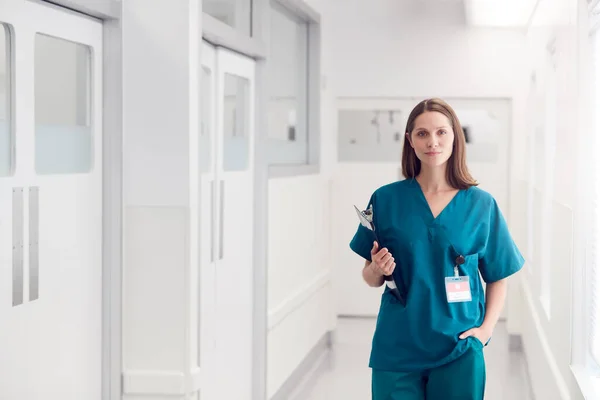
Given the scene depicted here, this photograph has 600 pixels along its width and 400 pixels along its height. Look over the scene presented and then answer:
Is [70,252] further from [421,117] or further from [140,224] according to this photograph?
[421,117]

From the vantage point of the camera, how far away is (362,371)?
651cm

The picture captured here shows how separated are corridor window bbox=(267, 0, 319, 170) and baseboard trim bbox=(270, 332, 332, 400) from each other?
136cm

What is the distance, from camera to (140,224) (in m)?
3.39

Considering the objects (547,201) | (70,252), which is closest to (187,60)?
(70,252)

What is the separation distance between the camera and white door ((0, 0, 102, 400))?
269cm

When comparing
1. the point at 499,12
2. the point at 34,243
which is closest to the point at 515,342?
the point at 499,12

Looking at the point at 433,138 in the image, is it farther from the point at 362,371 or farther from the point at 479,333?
the point at 362,371

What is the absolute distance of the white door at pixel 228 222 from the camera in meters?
4.21

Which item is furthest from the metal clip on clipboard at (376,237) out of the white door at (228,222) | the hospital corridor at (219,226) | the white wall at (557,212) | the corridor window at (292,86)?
the corridor window at (292,86)

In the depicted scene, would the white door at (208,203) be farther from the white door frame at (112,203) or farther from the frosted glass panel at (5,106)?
the frosted glass panel at (5,106)

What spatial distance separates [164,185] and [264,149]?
5.58ft

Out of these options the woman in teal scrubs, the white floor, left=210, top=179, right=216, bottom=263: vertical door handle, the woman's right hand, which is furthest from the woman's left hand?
the white floor

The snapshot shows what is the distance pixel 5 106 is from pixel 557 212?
2.69m

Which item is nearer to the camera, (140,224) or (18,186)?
(18,186)
